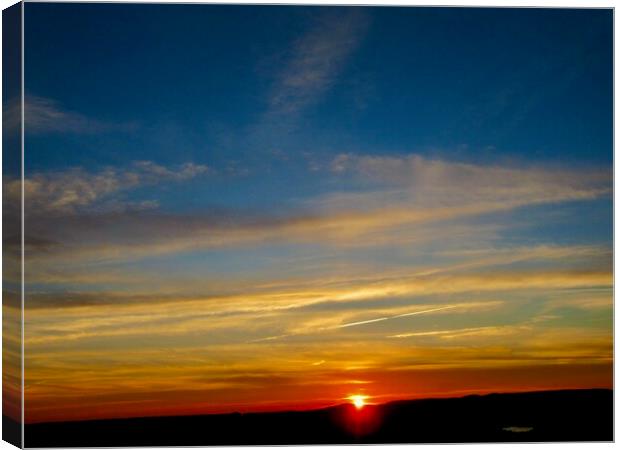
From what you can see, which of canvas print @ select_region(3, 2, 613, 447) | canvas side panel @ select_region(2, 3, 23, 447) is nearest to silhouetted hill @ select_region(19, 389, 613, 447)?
canvas print @ select_region(3, 2, 613, 447)

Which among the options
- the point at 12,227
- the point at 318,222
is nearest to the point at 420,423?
the point at 318,222

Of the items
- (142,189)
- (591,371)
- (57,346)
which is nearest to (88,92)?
(142,189)

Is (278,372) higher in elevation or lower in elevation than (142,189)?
lower

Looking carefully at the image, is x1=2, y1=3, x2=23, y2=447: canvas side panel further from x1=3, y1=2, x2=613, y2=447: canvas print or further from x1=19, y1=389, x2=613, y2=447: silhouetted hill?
x1=19, y1=389, x2=613, y2=447: silhouetted hill

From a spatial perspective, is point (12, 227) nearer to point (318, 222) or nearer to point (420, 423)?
point (318, 222)

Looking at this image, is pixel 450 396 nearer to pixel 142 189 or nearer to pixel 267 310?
pixel 267 310
